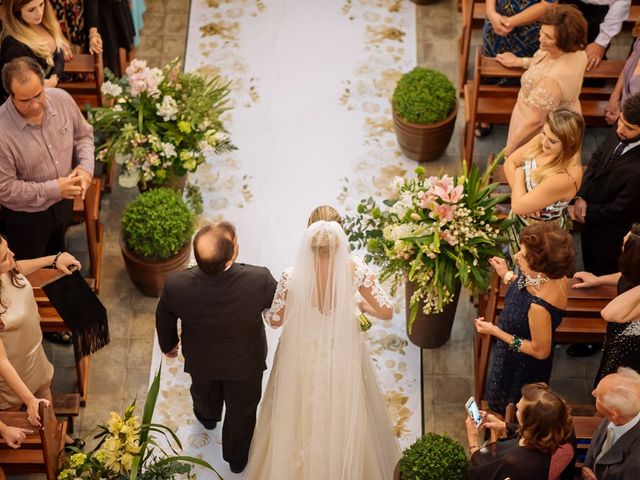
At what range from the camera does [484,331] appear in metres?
4.96

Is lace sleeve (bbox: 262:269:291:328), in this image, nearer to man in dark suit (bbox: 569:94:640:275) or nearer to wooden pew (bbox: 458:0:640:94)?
man in dark suit (bbox: 569:94:640:275)

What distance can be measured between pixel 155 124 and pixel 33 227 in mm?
1149

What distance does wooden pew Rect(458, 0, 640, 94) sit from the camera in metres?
7.22

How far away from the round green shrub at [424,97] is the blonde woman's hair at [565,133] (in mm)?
1720

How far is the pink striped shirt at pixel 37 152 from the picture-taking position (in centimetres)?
524

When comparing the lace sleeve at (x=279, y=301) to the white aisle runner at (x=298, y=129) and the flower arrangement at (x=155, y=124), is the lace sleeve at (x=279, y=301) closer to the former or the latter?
the white aisle runner at (x=298, y=129)

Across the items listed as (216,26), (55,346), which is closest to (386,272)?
(55,346)

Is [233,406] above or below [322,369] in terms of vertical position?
below

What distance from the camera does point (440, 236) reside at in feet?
17.4

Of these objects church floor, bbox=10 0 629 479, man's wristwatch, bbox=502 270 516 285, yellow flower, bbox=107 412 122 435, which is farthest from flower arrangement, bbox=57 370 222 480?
man's wristwatch, bbox=502 270 516 285

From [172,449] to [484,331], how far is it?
176 centimetres

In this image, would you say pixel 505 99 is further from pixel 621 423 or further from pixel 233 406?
pixel 621 423

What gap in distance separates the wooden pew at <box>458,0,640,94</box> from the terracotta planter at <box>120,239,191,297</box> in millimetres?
2650

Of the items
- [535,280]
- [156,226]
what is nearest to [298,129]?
[156,226]
